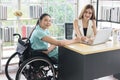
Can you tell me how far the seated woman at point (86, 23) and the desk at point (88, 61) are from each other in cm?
63

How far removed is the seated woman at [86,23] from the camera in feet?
10.1

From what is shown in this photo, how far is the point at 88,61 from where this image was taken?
7.31 ft

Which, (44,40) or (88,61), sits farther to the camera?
(44,40)

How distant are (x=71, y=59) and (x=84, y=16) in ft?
3.49

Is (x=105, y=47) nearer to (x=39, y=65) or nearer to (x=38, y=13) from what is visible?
(x=39, y=65)

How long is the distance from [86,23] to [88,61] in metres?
1.17

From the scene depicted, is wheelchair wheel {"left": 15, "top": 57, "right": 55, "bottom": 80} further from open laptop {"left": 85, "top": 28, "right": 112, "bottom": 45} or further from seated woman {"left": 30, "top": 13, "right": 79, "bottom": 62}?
open laptop {"left": 85, "top": 28, "right": 112, "bottom": 45}

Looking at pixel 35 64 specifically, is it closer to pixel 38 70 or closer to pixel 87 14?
pixel 38 70

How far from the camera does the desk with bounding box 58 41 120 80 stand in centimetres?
222

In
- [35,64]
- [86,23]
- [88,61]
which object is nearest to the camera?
[88,61]

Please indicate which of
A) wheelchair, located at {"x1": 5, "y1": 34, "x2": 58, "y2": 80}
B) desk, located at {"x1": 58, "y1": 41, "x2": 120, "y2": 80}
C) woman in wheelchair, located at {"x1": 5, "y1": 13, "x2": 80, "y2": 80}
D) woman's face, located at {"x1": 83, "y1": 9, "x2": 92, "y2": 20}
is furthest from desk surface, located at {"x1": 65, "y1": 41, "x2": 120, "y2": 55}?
woman's face, located at {"x1": 83, "y1": 9, "x2": 92, "y2": 20}

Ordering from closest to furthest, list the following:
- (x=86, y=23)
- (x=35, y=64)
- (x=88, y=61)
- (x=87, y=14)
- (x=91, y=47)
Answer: (x=88, y=61) < (x=91, y=47) < (x=35, y=64) < (x=87, y=14) < (x=86, y=23)

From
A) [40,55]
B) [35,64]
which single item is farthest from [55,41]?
[35,64]

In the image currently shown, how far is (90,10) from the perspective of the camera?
10.1 ft
